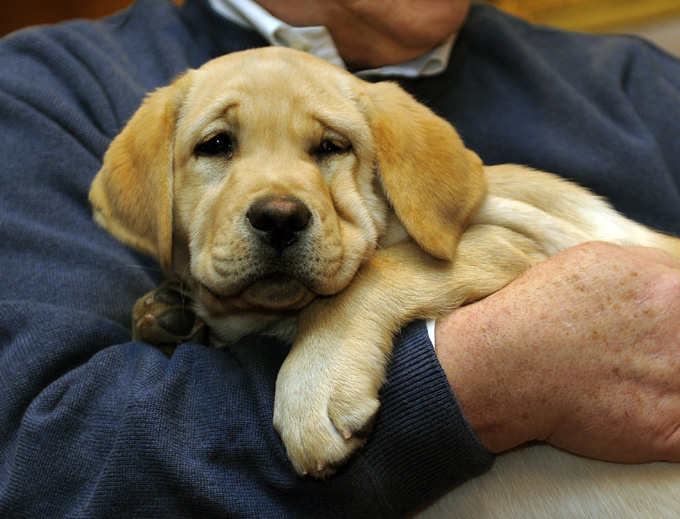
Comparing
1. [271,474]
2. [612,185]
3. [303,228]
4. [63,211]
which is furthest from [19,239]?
[612,185]

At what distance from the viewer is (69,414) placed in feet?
5.57

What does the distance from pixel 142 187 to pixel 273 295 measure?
0.59m

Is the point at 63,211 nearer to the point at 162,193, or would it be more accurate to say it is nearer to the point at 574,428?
the point at 162,193

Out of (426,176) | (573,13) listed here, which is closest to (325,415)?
(426,176)

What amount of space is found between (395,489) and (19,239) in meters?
1.35

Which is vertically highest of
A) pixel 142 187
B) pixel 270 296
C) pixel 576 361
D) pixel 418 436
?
pixel 142 187

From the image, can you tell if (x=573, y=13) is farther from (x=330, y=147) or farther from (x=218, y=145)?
(x=218, y=145)

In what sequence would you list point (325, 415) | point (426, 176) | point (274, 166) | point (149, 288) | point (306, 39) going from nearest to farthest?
point (325, 415)
point (274, 166)
point (426, 176)
point (149, 288)
point (306, 39)

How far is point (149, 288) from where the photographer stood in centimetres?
238

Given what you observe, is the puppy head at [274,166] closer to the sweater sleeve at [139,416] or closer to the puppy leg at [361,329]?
the puppy leg at [361,329]

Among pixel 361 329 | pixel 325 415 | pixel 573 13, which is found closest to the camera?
pixel 325 415

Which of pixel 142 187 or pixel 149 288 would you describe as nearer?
pixel 142 187

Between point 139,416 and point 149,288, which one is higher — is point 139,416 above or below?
above

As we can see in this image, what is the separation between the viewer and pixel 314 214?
5.82 feet
